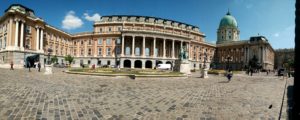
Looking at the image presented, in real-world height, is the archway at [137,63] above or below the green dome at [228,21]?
below

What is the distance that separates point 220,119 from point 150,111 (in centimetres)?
238

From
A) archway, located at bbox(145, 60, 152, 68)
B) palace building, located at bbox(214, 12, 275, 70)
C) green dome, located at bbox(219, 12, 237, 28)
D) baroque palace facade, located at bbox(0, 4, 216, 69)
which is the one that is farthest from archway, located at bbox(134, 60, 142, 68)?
green dome, located at bbox(219, 12, 237, 28)

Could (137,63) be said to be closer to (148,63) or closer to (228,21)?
(148,63)

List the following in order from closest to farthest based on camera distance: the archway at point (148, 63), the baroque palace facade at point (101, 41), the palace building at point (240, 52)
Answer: the baroque palace facade at point (101, 41), the archway at point (148, 63), the palace building at point (240, 52)

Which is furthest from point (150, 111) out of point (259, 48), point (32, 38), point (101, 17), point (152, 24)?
point (259, 48)

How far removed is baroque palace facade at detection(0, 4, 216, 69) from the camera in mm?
40531

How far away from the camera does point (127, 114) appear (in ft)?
19.0

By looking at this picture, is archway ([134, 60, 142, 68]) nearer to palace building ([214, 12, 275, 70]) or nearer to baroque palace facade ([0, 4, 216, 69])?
baroque palace facade ([0, 4, 216, 69])

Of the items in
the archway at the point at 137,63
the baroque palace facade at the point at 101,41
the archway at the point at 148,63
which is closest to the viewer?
the baroque palace facade at the point at 101,41

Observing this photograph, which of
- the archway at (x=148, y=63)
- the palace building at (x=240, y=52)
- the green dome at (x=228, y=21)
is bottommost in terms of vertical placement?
the archway at (x=148, y=63)

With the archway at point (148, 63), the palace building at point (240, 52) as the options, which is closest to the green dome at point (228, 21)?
the palace building at point (240, 52)

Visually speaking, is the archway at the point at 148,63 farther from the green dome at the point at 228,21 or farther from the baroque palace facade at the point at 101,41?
the green dome at the point at 228,21

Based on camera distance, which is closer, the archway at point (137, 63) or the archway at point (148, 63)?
the archway at point (137, 63)

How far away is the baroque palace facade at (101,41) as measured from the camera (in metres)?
40.5
